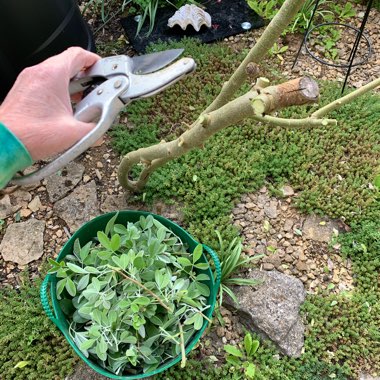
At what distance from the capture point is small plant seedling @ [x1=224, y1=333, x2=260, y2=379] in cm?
150

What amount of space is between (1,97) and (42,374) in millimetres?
1169

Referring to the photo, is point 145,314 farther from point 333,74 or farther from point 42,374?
point 333,74

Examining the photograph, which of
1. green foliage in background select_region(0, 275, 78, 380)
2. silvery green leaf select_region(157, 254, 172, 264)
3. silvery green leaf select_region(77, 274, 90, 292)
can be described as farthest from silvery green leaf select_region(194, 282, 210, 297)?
green foliage in background select_region(0, 275, 78, 380)

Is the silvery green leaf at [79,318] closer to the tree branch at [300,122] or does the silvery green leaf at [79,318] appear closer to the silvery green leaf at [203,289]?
the silvery green leaf at [203,289]

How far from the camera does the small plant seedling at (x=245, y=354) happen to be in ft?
4.91

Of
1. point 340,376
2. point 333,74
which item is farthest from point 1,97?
point 340,376

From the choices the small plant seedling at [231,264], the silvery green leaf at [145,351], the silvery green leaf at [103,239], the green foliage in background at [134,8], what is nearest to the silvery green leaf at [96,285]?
the silvery green leaf at [103,239]

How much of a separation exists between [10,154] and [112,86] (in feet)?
1.04

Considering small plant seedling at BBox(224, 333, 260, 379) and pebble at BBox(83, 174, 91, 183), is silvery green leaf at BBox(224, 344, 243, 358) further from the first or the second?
pebble at BBox(83, 174, 91, 183)

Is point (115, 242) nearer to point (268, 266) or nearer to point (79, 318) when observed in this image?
point (79, 318)

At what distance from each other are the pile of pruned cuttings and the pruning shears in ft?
1.04

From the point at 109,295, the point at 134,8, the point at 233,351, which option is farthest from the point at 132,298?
the point at 134,8

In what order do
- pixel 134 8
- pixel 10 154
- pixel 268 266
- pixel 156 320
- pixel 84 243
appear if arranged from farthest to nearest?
pixel 134 8 < pixel 268 266 < pixel 84 243 < pixel 156 320 < pixel 10 154

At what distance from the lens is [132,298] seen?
128 cm
